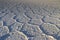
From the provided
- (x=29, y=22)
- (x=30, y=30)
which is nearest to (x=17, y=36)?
(x=30, y=30)

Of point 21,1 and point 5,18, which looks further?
point 21,1

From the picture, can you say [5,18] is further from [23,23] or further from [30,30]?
[30,30]

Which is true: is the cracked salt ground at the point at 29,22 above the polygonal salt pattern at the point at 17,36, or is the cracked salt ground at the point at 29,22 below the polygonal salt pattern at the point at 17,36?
below

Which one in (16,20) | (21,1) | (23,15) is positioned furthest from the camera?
(21,1)

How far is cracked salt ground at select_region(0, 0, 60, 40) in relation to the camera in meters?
1.66

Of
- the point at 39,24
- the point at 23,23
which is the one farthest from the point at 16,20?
the point at 39,24

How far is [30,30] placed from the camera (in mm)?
1751

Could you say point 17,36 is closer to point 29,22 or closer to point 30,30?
point 30,30

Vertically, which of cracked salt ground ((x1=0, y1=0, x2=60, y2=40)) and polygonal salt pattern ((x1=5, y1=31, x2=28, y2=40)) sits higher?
Answer: polygonal salt pattern ((x1=5, y1=31, x2=28, y2=40))

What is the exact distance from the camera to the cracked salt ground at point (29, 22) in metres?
1.66

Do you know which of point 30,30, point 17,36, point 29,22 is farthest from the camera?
point 29,22

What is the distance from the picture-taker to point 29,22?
76.9 inches

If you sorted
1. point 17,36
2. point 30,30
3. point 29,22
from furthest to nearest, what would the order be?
point 29,22
point 30,30
point 17,36

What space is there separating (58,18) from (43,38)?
1.77 feet
